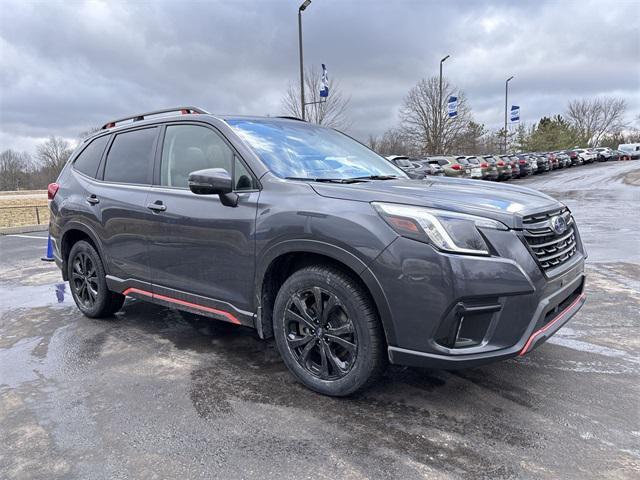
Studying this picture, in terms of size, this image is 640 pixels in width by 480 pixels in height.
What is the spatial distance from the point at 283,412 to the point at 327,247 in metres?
1.04

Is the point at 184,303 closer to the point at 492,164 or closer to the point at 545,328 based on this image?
the point at 545,328

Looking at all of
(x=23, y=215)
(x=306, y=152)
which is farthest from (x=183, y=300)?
(x=23, y=215)

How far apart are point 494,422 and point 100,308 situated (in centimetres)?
380

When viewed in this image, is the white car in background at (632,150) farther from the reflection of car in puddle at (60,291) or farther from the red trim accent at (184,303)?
the red trim accent at (184,303)

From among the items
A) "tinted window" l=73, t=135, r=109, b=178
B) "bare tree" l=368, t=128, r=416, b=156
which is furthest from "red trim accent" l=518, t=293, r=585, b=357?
"bare tree" l=368, t=128, r=416, b=156

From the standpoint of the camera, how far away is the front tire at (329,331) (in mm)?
2828

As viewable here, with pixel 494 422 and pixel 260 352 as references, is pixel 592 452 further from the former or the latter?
pixel 260 352

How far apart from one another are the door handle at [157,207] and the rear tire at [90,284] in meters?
1.11

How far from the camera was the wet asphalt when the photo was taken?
7.99ft

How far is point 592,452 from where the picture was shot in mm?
2477

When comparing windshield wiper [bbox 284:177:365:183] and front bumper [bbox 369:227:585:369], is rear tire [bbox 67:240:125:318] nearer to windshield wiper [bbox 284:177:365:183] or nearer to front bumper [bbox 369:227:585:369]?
windshield wiper [bbox 284:177:365:183]

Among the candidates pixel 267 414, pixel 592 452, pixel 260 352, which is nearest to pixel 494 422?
pixel 592 452

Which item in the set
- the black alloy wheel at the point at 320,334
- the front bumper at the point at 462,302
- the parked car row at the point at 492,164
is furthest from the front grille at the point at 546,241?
the parked car row at the point at 492,164

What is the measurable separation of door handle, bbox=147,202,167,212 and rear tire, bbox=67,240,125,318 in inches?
43.6
